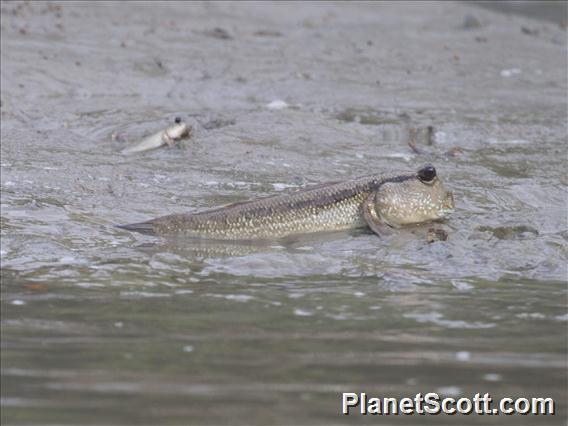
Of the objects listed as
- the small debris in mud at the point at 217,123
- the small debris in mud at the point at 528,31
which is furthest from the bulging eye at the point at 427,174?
the small debris in mud at the point at 528,31

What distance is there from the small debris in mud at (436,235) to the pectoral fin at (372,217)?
0.64 ft

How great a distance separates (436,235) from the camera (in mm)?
5496

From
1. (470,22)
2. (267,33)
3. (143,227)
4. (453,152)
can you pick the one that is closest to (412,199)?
(143,227)

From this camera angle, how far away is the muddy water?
334cm

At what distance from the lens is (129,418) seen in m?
2.96

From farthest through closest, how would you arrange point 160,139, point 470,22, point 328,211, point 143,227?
point 470,22
point 160,139
point 328,211
point 143,227

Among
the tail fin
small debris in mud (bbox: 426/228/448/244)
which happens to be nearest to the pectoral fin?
small debris in mud (bbox: 426/228/448/244)

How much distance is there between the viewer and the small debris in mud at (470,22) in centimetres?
1120

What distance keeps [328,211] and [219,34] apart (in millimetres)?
5057

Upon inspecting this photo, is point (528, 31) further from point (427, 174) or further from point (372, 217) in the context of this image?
point (372, 217)

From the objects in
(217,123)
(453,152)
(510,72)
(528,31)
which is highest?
(528,31)

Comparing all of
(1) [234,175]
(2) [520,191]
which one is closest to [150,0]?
(1) [234,175]

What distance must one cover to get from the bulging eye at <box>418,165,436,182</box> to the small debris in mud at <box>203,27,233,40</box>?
4925 millimetres

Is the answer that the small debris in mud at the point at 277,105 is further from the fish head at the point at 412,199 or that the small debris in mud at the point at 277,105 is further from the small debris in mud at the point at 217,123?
the fish head at the point at 412,199
